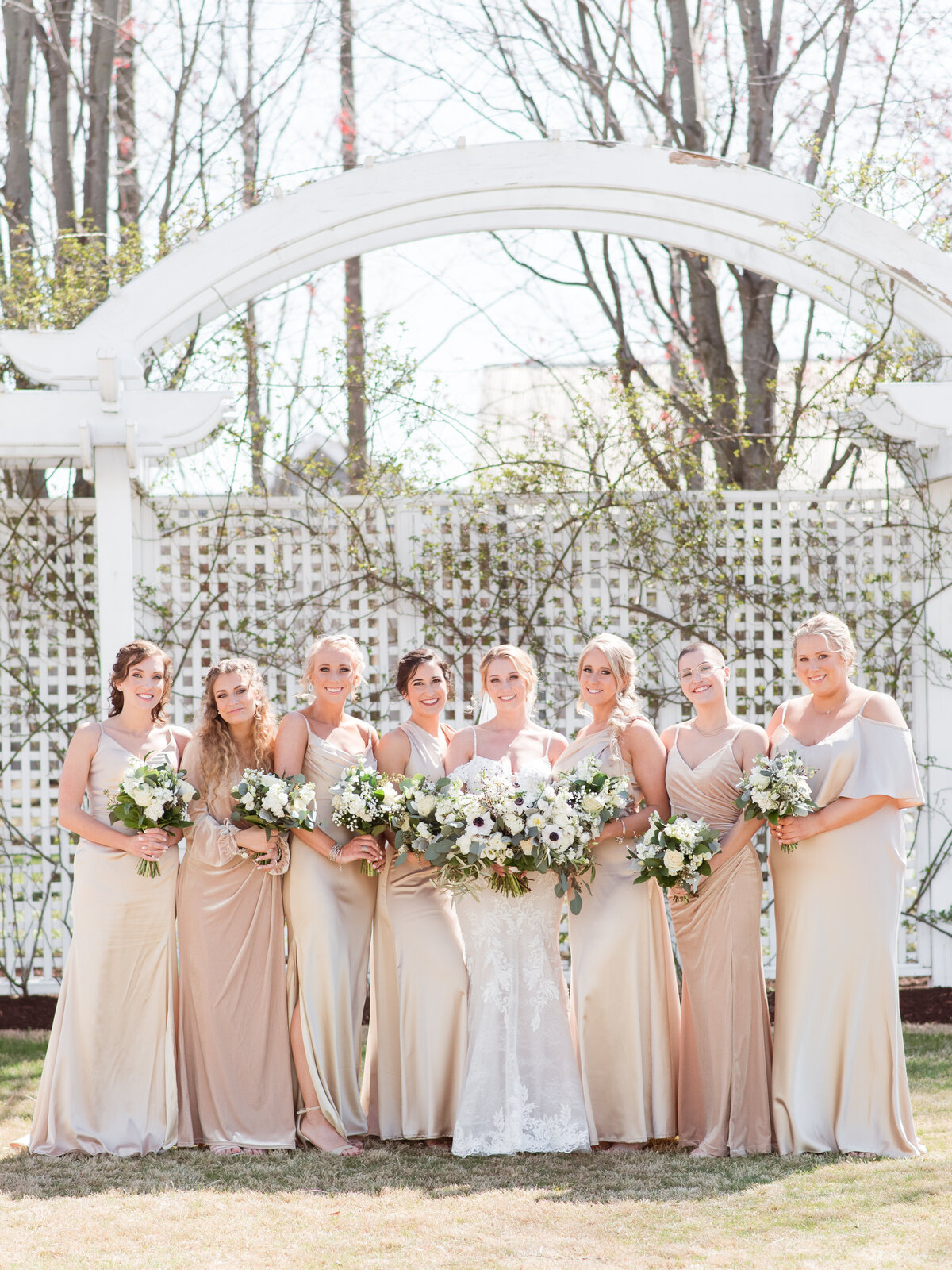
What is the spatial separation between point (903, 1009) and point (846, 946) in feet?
8.64

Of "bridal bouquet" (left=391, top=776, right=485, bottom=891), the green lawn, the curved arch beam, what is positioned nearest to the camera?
the green lawn

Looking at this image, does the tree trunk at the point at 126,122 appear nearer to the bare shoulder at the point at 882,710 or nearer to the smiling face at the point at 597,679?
the smiling face at the point at 597,679

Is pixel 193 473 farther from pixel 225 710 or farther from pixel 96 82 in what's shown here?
pixel 96 82

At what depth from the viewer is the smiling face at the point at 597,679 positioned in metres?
5.06

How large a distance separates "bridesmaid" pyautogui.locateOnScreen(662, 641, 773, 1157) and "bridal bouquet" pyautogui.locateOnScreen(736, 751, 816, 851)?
0.15m

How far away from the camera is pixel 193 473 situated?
809cm

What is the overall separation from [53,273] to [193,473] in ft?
5.84

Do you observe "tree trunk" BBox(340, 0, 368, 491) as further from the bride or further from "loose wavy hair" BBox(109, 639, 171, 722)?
the bride

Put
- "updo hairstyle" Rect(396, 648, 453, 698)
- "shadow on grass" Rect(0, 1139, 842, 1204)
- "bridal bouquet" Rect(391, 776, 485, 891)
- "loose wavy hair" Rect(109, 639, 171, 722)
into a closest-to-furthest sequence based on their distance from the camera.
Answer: "shadow on grass" Rect(0, 1139, 842, 1204), "bridal bouquet" Rect(391, 776, 485, 891), "loose wavy hair" Rect(109, 639, 171, 722), "updo hairstyle" Rect(396, 648, 453, 698)

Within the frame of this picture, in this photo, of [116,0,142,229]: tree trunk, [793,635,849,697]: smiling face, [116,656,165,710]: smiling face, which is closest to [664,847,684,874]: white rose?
[793,635,849,697]: smiling face

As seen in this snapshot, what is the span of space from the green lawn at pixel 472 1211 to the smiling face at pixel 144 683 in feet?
5.56

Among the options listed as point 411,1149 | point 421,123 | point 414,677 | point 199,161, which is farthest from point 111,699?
point 421,123

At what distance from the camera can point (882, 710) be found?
486cm

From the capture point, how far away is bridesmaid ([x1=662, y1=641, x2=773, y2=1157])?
4.82 metres
